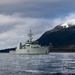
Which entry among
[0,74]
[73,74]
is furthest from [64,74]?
[0,74]

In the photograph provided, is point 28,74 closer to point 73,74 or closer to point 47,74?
point 47,74

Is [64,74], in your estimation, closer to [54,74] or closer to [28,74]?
[54,74]

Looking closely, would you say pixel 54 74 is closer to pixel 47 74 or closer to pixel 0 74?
pixel 47 74

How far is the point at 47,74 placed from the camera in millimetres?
58469

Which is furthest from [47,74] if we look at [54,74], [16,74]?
[16,74]

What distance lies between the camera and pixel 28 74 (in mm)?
58250

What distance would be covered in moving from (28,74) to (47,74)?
3.13 metres

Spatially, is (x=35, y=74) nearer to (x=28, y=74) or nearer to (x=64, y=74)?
(x=28, y=74)

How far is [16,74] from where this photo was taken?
58062mm

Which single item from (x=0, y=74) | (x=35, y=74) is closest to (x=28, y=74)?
(x=35, y=74)

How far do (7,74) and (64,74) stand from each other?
938cm

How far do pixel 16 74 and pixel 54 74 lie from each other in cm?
622

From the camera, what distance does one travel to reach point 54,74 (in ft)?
190

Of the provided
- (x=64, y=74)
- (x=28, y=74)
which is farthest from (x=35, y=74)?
(x=64, y=74)
